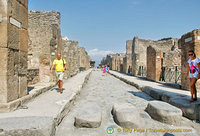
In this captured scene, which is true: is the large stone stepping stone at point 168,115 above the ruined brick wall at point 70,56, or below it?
below

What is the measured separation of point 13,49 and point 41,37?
5072mm

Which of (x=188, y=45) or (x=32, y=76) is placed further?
(x=32, y=76)

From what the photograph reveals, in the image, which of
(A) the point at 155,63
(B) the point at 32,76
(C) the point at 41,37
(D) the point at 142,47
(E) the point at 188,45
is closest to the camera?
(E) the point at 188,45

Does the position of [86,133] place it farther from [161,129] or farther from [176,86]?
[176,86]

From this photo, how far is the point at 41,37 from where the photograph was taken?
26.4 ft

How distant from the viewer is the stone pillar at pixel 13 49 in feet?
10.1

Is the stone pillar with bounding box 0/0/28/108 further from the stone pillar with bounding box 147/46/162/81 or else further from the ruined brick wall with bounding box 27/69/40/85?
the stone pillar with bounding box 147/46/162/81

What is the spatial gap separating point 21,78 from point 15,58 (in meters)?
0.63

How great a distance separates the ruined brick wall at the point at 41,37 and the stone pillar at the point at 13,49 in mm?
3966

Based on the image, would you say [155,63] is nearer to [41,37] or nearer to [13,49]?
[41,37]

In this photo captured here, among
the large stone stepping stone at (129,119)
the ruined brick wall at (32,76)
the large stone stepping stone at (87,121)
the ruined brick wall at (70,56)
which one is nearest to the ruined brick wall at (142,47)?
the ruined brick wall at (70,56)

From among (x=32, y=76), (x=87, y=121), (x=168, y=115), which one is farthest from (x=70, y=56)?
(x=168, y=115)

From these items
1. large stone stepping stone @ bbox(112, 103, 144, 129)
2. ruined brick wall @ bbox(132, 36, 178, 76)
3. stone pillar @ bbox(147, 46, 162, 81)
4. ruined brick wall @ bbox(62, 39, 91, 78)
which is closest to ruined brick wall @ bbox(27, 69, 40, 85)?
ruined brick wall @ bbox(62, 39, 91, 78)

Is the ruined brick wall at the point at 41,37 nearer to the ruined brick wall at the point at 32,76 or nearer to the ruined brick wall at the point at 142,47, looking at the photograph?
the ruined brick wall at the point at 32,76
